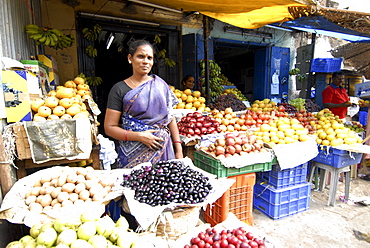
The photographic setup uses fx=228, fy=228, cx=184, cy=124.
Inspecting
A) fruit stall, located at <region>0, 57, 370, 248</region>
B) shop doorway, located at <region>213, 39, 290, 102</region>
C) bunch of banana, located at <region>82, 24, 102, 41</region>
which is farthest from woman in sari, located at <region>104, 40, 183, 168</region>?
shop doorway, located at <region>213, 39, 290, 102</region>

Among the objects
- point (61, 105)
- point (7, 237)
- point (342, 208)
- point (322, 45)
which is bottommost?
point (342, 208)

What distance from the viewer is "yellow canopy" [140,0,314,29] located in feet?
12.1

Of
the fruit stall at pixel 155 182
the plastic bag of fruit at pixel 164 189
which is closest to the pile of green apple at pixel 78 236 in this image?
the fruit stall at pixel 155 182

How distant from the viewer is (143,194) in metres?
1.88

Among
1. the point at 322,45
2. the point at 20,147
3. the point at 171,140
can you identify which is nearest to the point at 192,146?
the point at 171,140

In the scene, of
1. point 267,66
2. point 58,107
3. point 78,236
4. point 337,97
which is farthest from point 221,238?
point 267,66

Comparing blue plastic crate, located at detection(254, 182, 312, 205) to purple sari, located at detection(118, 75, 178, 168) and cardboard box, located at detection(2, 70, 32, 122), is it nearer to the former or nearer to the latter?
purple sari, located at detection(118, 75, 178, 168)

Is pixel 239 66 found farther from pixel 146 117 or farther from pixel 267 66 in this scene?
pixel 146 117

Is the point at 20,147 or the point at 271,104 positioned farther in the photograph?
the point at 271,104

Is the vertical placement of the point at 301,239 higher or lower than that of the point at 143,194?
lower

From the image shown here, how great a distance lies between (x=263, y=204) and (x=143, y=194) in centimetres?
240

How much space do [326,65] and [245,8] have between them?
14.3 ft

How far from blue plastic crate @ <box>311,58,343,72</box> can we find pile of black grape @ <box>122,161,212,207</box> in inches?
264

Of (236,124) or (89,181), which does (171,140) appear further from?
(236,124)
